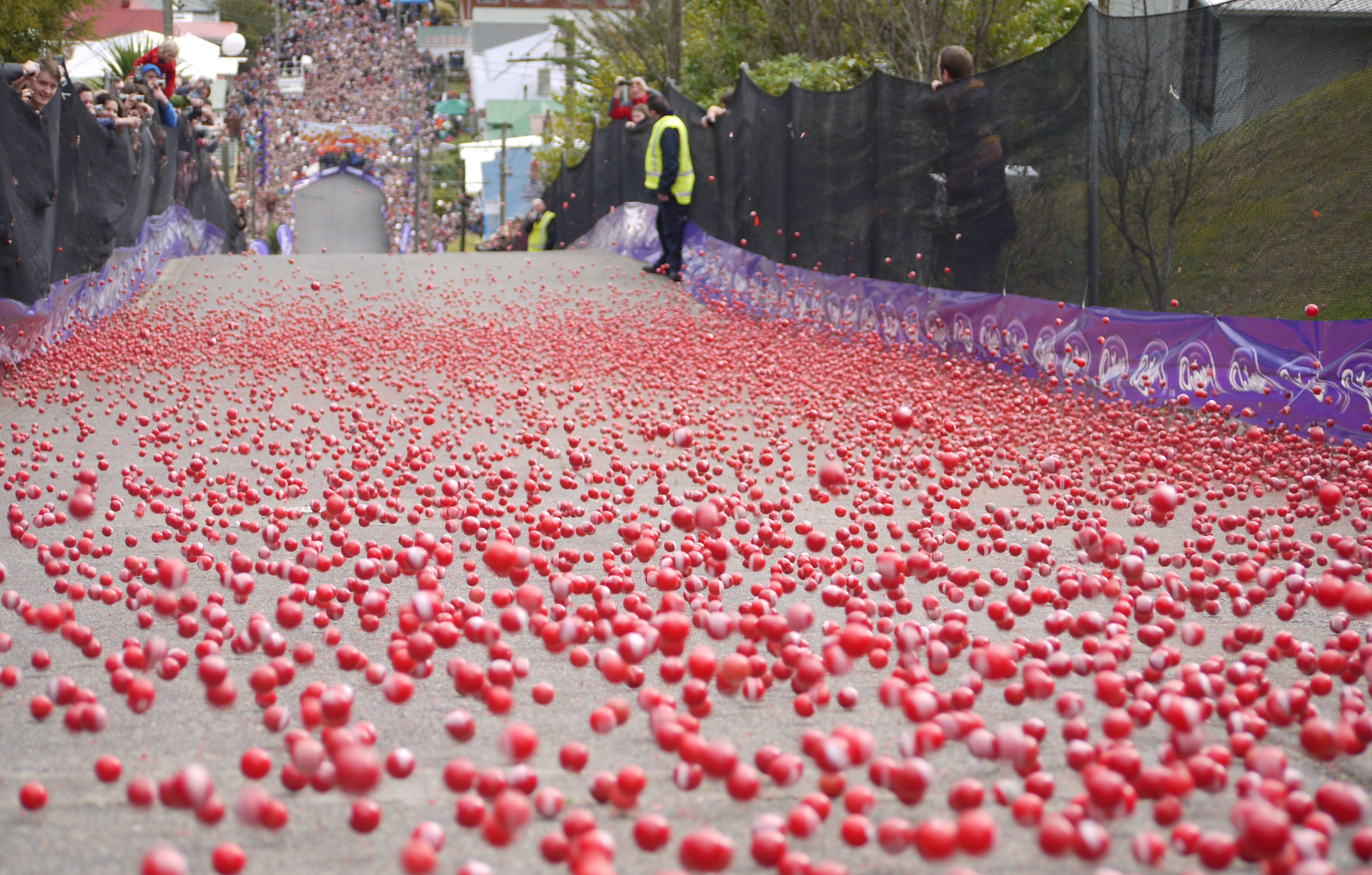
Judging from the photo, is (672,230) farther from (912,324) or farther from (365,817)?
(365,817)

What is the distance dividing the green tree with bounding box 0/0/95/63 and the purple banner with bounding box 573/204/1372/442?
1408cm

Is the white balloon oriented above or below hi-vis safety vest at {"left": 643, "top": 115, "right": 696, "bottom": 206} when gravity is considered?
above

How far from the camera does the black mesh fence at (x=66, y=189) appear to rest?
301 inches

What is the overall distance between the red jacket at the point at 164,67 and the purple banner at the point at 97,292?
1.49 metres

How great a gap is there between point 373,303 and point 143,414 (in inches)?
201

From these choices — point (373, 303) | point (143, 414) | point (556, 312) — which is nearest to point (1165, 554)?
point (143, 414)

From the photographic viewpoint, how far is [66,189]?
8.89 metres

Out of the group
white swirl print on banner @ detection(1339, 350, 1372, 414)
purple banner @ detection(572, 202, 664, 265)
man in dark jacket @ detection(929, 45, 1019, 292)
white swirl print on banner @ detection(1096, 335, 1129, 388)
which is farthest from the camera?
purple banner @ detection(572, 202, 664, 265)

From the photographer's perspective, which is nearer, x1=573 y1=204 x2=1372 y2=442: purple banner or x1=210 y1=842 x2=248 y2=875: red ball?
x1=210 y1=842 x2=248 y2=875: red ball

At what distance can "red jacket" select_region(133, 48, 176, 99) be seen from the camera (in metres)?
13.8

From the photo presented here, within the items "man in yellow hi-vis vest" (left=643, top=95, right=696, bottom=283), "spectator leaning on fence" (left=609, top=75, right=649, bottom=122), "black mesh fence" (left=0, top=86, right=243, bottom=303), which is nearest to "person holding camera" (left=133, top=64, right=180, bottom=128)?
"black mesh fence" (left=0, top=86, right=243, bottom=303)

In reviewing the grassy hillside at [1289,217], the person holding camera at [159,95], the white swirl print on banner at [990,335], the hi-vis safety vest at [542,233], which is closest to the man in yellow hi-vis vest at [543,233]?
the hi-vis safety vest at [542,233]

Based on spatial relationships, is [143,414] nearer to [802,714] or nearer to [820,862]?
[802,714]

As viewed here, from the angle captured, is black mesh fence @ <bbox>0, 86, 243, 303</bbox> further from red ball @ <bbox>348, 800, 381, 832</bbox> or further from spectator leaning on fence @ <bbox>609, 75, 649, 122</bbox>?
red ball @ <bbox>348, 800, 381, 832</bbox>
